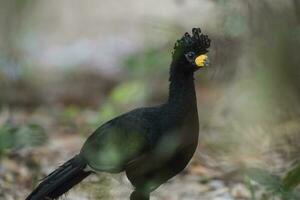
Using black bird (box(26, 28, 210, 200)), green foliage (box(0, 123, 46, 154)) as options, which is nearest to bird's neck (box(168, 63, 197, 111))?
black bird (box(26, 28, 210, 200))

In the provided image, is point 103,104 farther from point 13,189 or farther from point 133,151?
point 133,151

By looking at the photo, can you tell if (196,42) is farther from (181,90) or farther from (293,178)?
(293,178)

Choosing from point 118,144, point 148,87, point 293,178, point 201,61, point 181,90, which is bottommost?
point 148,87

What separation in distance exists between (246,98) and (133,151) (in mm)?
1781

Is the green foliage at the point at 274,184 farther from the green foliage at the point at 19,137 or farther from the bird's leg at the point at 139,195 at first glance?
the green foliage at the point at 19,137

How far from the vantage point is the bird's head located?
4.27 m

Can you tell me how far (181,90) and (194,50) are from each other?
0.21m

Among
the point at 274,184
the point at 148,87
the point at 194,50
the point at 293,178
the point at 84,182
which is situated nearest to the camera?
the point at 274,184

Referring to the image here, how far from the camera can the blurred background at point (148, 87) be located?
4.81 metres

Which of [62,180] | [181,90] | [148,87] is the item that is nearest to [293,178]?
[181,90]

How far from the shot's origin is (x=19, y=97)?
7941 millimetres

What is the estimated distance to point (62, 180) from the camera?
435cm

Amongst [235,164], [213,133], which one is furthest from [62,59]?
[235,164]

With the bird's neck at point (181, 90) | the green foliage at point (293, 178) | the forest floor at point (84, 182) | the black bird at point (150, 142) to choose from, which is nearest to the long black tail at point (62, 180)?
the black bird at point (150, 142)
